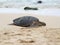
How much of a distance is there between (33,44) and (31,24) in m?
1.70

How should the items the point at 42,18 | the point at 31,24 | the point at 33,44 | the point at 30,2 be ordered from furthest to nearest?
the point at 30,2
the point at 42,18
the point at 31,24
the point at 33,44

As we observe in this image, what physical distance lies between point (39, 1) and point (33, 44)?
6.98 meters

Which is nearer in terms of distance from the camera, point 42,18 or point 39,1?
point 42,18

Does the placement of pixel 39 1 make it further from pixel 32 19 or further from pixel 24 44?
pixel 24 44

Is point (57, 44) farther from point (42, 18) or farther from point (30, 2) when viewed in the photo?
point (30, 2)

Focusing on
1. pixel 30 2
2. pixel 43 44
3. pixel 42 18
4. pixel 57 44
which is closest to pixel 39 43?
pixel 43 44

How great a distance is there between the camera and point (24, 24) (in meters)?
3.79

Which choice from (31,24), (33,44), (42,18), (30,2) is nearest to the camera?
(33,44)

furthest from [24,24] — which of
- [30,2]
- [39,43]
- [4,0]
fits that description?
[4,0]

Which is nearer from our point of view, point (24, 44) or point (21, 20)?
point (24, 44)

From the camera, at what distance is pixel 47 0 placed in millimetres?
9242

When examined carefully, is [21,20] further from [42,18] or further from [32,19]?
[42,18]

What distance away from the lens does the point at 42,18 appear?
4.69 metres

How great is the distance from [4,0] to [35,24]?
586cm
